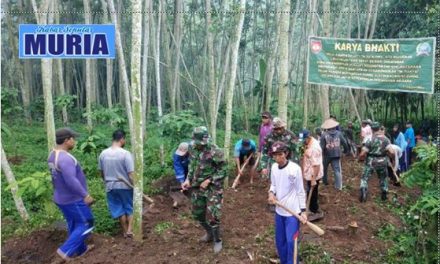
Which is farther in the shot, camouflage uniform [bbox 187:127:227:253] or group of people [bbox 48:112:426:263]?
camouflage uniform [bbox 187:127:227:253]

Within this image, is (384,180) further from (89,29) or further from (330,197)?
(89,29)

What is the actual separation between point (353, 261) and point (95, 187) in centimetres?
545

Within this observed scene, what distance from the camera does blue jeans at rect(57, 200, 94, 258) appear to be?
524cm

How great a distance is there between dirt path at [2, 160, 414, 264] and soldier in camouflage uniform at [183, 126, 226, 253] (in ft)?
1.36

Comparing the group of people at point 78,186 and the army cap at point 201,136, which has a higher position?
the army cap at point 201,136

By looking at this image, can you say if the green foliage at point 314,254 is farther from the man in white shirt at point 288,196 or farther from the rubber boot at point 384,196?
the rubber boot at point 384,196

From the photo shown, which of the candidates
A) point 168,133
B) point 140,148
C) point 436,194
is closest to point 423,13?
point 168,133

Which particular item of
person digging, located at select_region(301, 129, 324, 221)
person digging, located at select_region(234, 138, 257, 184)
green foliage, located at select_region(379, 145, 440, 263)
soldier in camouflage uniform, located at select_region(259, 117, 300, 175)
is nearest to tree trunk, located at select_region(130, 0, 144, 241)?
soldier in camouflage uniform, located at select_region(259, 117, 300, 175)

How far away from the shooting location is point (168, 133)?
26.5 ft

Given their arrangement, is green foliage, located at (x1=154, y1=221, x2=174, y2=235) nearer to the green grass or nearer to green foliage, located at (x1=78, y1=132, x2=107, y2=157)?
the green grass

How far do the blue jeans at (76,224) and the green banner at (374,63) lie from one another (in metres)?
5.29

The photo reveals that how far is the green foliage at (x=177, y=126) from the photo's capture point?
7871 millimetres

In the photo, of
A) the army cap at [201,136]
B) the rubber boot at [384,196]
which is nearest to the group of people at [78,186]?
the army cap at [201,136]

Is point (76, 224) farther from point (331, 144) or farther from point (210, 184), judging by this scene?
point (331, 144)
